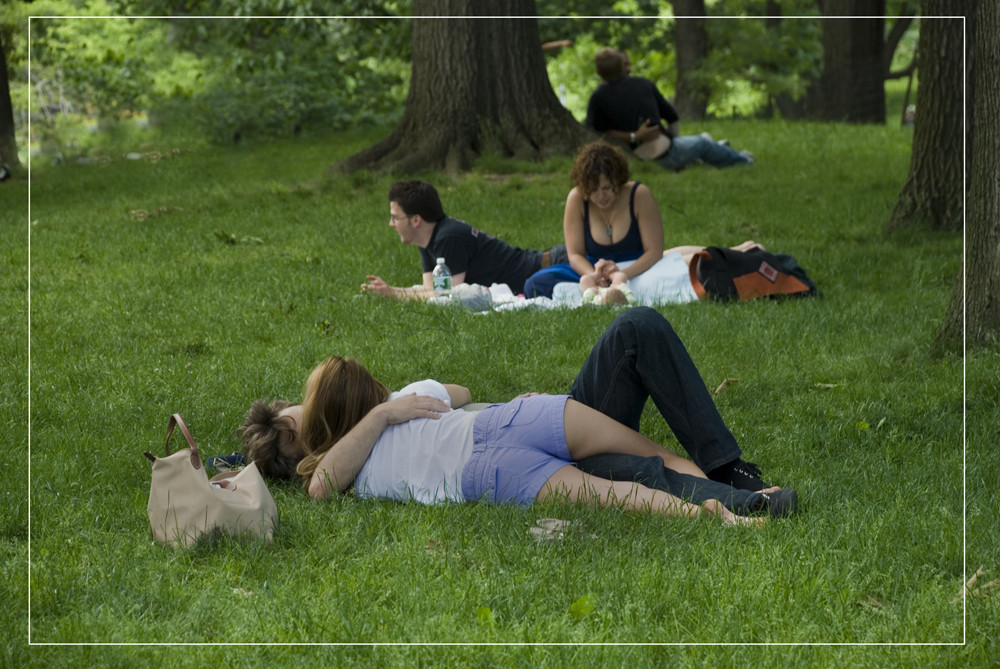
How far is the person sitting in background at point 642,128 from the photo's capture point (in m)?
12.2

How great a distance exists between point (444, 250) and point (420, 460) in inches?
141

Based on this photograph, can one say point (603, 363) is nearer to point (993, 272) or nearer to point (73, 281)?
point (993, 272)

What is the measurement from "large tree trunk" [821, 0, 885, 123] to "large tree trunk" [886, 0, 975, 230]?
9.34 meters

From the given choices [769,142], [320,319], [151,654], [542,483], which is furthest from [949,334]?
[769,142]

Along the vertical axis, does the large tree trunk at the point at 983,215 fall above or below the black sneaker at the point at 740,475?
above

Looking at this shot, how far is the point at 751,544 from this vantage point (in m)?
3.64

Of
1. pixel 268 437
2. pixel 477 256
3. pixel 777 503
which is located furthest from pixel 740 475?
pixel 477 256

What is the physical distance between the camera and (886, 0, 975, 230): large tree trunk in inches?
348

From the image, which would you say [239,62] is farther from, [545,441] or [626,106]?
[545,441]

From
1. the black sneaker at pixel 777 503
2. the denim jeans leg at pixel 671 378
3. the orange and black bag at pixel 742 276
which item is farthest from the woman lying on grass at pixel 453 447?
the orange and black bag at pixel 742 276

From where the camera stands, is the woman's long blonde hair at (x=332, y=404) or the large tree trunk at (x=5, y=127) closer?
the woman's long blonde hair at (x=332, y=404)

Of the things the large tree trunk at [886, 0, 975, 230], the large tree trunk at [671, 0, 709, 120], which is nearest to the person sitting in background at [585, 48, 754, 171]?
the large tree trunk at [886, 0, 975, 230]

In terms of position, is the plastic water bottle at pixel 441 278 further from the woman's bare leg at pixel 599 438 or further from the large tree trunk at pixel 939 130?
the large tree trunk at pixel 939 130

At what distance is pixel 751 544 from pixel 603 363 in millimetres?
995
